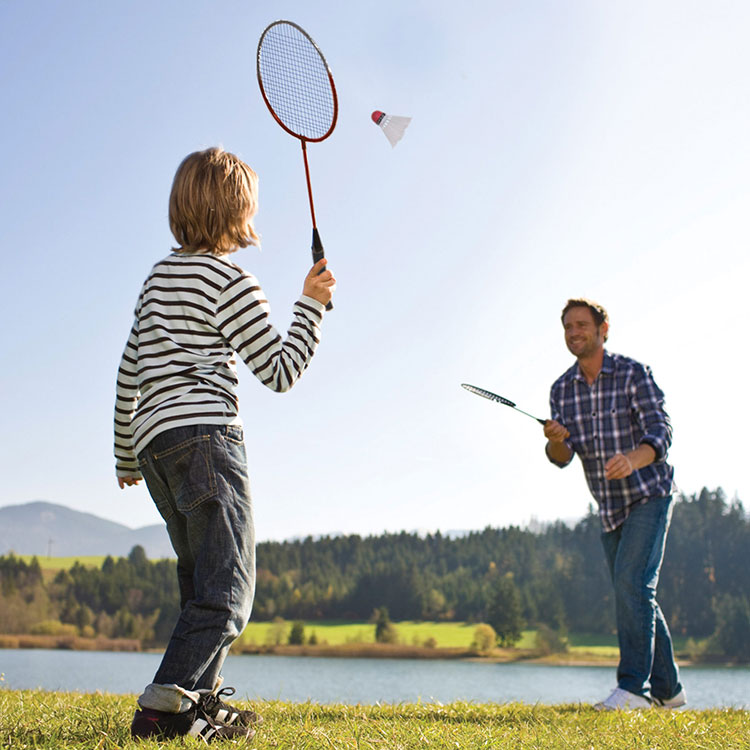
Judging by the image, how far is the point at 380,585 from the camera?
122688mm

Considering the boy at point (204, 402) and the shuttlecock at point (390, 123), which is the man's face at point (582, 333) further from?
the boy at point (204, 402)

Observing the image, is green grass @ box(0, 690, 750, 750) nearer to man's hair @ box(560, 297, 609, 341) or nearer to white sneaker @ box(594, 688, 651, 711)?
white sneaker @ box(594, 688, 651, 711)

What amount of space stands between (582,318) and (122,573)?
5059 inches

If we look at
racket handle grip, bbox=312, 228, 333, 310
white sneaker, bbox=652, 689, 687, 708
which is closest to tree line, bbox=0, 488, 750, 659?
white sneaker, bbox=652, 689, 687, 708

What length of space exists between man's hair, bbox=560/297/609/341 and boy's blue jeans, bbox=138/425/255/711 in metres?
3.34

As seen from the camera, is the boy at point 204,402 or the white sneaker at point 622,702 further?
the white sneaker at point 622,702

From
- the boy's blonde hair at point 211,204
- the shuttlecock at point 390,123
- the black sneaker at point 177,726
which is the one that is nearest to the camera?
the black sneaker at point 177,726

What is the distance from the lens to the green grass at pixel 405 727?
3012 millimetres

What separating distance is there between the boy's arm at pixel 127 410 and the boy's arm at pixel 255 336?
49 centimetres

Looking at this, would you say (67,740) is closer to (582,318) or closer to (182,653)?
(182,653)

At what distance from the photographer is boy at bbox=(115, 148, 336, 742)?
3.04 metres

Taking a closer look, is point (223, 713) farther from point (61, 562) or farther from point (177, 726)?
point (61, 562)

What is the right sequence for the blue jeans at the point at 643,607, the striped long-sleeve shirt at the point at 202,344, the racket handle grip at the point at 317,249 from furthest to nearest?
the blue jeans at the point at 643,607
the racket handle grip at the point at 317,249
the striped long-sleeve shirt at the point at 202,344

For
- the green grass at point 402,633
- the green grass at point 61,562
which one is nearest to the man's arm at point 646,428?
the green grass at point 402,633
